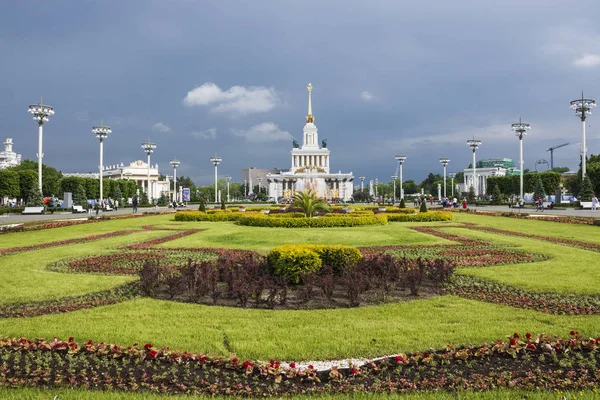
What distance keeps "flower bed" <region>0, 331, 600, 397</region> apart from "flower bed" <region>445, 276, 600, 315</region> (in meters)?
2.00

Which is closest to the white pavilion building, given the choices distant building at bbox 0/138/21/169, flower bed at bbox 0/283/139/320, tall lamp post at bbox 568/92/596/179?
tall lamp post at bbox 568/92/596/179

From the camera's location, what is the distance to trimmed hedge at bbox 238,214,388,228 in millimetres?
22422

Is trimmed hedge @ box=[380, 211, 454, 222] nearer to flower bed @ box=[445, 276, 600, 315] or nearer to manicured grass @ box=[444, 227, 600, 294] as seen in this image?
manicured grass @ box=[444, 227, 600, 294]

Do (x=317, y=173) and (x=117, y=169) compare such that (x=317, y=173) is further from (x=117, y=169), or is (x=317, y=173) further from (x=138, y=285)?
(x=138, y=285)

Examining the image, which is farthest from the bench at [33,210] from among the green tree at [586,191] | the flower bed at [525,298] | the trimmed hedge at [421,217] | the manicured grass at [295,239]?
the green tree at [586,191]

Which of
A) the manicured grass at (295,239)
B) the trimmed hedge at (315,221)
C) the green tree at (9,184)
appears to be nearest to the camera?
the manicured grass at (295,239)

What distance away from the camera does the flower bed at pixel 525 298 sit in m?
7.48

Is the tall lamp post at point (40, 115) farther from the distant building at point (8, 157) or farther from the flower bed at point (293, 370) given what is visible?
the distant building at point (8, 157)

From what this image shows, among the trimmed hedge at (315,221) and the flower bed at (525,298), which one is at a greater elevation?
the trimmed hedge at (315,221)

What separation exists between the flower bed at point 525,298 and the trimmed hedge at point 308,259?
6.99ft

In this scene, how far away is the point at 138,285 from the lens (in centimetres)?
923

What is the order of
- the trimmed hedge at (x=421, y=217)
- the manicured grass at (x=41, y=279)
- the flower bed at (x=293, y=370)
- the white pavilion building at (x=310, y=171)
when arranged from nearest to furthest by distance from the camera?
1. the flower bed at (x=293, y=370)
2. the manicured grass at (x=41, y=279)
3. the trimmed hedge at (x=421, y=217)
4. the white pavilion building at (x=310, y=171)

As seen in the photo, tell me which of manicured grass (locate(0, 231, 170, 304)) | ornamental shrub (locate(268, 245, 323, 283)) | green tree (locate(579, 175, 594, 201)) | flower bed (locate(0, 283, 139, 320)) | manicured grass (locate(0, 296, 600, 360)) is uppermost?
green tree (locate(579, 175, 594, 201))

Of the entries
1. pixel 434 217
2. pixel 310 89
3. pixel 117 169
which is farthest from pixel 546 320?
pixel 117 169
